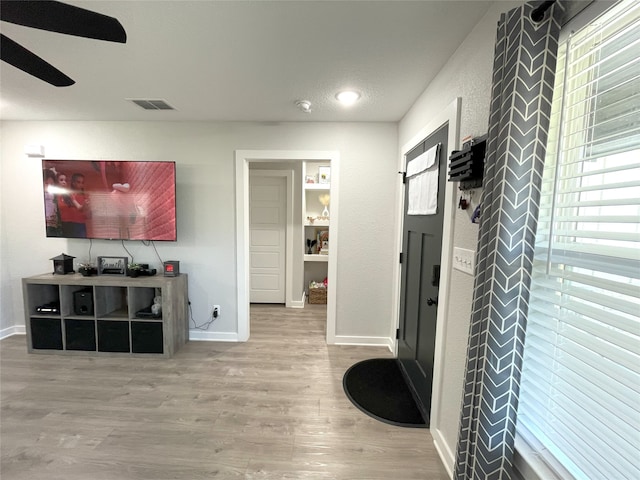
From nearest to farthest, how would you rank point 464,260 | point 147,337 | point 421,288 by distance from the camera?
1. point 464,260
2. point 421,288
3. point 147,337

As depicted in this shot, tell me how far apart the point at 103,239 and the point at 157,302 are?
3.18 feet

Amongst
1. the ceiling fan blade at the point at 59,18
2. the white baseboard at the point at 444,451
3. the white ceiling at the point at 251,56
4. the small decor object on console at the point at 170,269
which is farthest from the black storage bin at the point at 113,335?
the white baseboard at the point at 444,451

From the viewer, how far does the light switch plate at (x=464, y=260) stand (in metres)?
1.29

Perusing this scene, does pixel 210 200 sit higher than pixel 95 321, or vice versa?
pixel 210 200

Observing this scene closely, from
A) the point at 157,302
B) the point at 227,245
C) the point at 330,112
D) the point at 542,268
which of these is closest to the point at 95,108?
the point at 227,245

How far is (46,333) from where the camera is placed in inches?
100

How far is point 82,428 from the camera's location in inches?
66.2

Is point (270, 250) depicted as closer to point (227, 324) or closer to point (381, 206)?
point (227, 324)

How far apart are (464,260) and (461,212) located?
27 cm

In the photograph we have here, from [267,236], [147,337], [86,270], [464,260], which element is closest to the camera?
[464,260]

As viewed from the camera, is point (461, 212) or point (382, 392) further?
point (382, 392)

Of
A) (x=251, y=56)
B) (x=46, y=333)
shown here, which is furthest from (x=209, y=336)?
(x=251, y=56)

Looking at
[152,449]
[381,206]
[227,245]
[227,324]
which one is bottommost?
[152,449]

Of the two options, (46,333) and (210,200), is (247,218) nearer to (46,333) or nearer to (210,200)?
(210,200)
